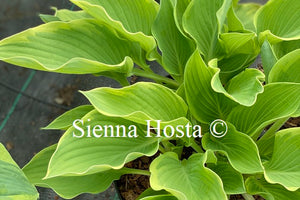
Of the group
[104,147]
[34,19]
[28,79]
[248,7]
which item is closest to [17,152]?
[28,79]

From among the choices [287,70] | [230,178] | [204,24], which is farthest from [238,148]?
[204,24]

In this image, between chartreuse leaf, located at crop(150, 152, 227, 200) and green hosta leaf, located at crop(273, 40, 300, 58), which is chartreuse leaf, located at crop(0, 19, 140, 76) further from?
green hosta leaf, located at crop(273, 40, 300, 58)

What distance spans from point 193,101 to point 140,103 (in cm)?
13

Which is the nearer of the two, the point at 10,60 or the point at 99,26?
the point at 10,60

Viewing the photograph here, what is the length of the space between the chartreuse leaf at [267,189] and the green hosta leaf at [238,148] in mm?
88

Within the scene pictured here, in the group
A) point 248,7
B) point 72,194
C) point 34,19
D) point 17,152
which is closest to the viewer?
point 72,194

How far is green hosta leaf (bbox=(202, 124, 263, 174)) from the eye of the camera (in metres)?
0.67

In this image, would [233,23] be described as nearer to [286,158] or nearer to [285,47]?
[285,47]

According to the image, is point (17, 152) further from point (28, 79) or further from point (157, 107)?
point (157, 107)

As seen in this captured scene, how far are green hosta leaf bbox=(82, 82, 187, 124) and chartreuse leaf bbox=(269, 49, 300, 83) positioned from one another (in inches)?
6.9

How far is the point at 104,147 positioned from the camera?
69 centimetres

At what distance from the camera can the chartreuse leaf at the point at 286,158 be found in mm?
672

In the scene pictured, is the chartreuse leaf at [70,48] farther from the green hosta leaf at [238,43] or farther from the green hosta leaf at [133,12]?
the green hosta leaf at [238,43]

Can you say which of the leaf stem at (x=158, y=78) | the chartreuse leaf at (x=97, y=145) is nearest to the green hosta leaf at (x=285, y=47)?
the leaf stem at (x=158, y=78)
